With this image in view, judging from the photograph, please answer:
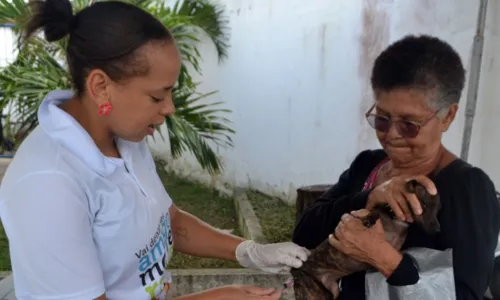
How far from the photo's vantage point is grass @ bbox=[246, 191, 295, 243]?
15.5 ft

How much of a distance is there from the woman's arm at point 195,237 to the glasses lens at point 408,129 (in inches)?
35.9

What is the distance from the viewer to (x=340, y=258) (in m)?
1.60

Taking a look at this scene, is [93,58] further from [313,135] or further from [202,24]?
[202,24]

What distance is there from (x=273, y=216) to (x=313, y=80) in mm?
1537

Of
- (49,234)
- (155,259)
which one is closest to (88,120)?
(49,234)

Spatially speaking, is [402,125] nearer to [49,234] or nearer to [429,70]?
[429,70]

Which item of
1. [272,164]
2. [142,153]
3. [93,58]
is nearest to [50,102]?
[93,58]

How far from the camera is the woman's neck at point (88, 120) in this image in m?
1.47

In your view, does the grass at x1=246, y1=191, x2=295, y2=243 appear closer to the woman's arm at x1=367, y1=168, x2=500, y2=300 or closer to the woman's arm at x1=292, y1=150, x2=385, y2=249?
the woman's arm at x1=292, y1=150, x2=385, y2=249

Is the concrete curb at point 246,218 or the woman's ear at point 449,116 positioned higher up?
the woman's ear at point 449,116

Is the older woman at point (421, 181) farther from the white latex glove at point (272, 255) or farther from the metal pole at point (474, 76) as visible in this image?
the metal pole at point (474, 76)

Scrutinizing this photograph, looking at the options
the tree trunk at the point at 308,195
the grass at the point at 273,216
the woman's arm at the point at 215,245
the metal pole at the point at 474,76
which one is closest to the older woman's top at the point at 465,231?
the woman's arm at the point at 215,245

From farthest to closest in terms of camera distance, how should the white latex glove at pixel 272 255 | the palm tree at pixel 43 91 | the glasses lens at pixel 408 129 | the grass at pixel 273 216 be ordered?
the grass at pixel 273 216, the palm tree at pixel 43 91, the white latex glove at pixel 272 255, the glasses lens at pixel 408 129

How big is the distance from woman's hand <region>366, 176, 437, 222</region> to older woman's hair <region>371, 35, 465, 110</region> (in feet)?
1.02
